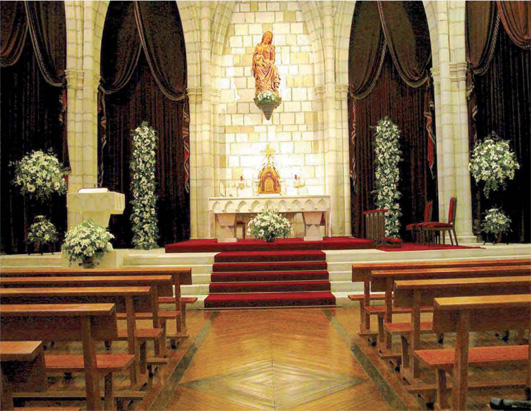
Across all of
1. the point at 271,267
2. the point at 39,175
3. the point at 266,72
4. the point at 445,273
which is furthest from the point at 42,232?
the point at 445,273

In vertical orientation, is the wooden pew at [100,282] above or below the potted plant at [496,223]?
below

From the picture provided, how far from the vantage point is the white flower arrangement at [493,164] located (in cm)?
982

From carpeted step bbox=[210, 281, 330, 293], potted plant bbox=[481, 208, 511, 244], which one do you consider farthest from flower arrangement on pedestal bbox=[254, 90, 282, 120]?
carpeted step bbox=[210, 281, 330, 293]

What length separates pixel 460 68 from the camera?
11055mm

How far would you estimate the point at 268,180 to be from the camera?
1259 centimetres

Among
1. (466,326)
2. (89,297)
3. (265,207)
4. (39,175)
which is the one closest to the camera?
(466,326)

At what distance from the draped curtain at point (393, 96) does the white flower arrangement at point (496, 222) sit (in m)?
1.76

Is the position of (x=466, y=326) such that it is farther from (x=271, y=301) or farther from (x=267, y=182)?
(x=267, y=182)

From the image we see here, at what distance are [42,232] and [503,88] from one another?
10638 mm

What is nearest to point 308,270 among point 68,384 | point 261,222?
point 261,222

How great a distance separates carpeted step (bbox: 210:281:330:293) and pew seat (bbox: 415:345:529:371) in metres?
4.45

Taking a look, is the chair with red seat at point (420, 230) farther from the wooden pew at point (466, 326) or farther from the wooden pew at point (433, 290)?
the wooden pew at point (466, 326)

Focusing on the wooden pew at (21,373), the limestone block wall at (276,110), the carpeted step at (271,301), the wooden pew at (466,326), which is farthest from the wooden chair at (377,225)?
the wooden pew at (21,373)

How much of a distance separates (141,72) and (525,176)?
9.97 m
